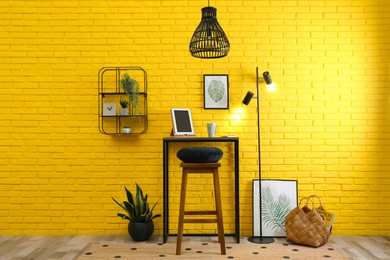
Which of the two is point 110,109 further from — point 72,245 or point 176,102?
point 72,245

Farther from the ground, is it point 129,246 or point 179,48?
point 179,48

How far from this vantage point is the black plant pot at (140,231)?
4.53m

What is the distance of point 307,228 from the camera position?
4.34 m

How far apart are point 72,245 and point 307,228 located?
7.79 feet

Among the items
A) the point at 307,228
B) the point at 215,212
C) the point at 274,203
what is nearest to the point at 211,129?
the point at 215,212

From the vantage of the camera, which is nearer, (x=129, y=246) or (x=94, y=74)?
(x=129, y=246)

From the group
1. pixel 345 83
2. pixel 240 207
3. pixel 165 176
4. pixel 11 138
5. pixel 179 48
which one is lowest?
pixel 240 207

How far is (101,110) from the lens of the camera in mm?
4914

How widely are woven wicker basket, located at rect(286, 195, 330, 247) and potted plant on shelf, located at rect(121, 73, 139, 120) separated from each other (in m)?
2.03

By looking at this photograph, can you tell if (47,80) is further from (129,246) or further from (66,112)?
(129,246)

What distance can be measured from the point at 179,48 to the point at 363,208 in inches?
107

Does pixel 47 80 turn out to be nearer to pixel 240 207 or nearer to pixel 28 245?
pixel 28 245

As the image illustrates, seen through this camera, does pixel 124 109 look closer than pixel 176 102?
Yes

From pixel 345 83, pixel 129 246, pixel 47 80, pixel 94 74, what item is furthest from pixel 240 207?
pixel 47 80
